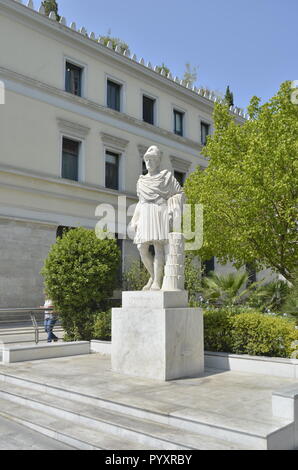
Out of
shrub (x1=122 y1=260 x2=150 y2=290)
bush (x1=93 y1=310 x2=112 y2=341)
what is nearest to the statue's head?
bush (x1=93 y1=310 x2=112 y2=341)

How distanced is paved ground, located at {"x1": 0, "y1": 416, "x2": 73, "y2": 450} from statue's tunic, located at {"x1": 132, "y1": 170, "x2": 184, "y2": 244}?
3.68 meters

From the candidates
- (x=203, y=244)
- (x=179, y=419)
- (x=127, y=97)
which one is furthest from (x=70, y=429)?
(x=127, y=97)

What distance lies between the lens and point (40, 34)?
19.0m

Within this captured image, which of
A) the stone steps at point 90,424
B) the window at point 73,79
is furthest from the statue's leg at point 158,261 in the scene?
the window at point 73,79

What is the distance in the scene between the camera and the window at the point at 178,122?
26.6m

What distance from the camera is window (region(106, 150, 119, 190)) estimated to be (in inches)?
874

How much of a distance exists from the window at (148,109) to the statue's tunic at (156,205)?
17.6m

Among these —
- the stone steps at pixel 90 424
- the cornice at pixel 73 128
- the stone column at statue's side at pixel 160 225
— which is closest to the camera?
the stone steps at pixel 90 424

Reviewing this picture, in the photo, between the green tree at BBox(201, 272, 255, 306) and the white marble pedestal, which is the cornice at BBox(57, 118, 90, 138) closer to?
the green tree at BBox(201, 272, 255, 306)

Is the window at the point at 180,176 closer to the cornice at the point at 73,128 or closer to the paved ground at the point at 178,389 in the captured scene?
the cornice at the point at 73,128

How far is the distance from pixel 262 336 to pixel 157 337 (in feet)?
6.98

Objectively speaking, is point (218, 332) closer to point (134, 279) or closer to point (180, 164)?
point (134, 279)
